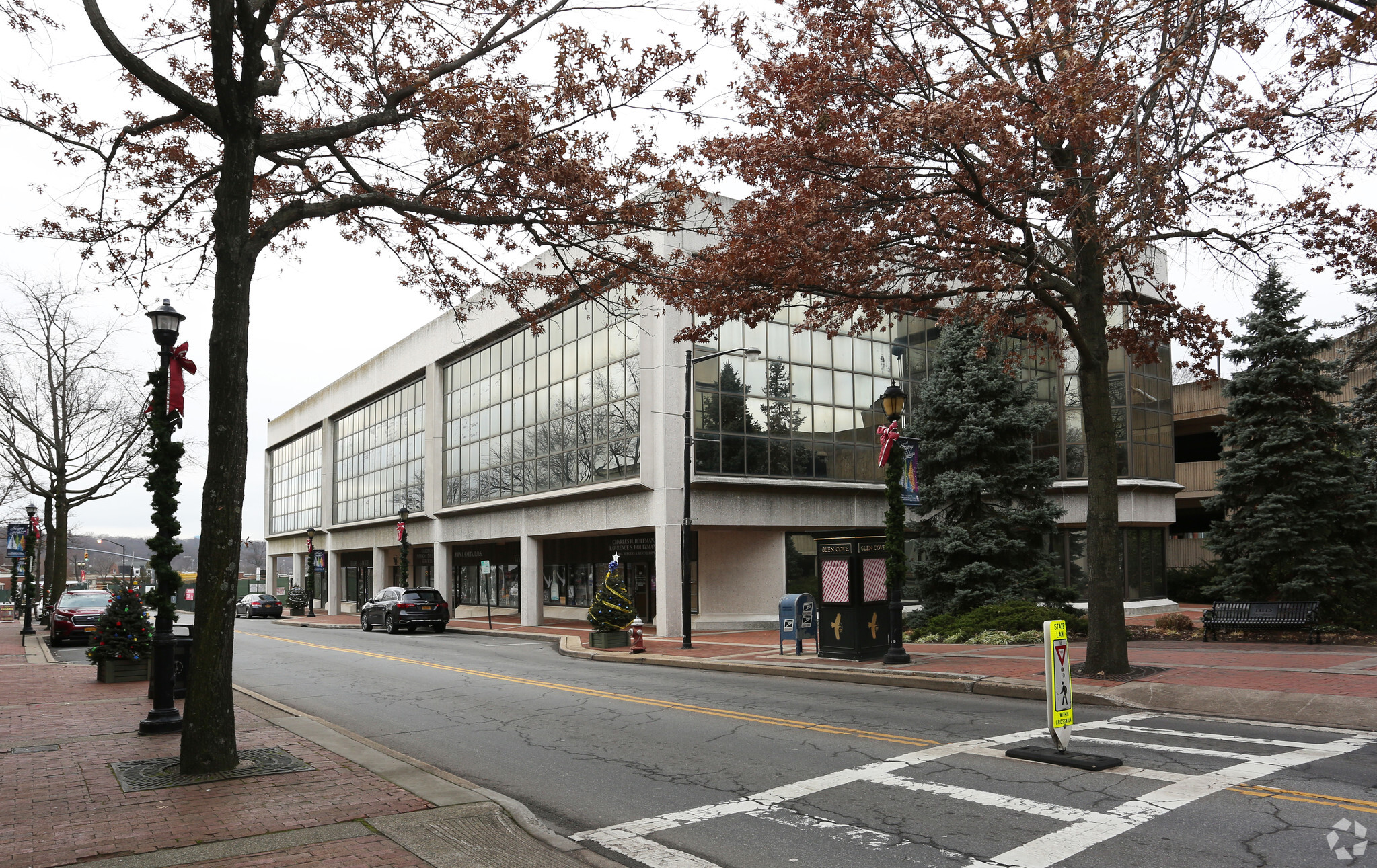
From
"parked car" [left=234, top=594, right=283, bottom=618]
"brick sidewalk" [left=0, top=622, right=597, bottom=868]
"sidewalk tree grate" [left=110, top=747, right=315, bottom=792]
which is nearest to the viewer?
"brick sidewalk" [left=0, top=622, right=597, bottom=868]

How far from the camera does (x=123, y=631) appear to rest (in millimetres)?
16719

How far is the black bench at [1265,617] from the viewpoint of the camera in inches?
730

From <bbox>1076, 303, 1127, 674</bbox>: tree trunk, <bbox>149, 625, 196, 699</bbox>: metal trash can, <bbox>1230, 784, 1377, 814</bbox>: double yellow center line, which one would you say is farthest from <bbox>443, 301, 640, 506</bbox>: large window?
<bbox>1230, 784, 1377, 814</bbox>: double yellow center line

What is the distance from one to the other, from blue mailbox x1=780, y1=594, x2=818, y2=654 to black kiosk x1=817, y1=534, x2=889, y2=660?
2.90ft

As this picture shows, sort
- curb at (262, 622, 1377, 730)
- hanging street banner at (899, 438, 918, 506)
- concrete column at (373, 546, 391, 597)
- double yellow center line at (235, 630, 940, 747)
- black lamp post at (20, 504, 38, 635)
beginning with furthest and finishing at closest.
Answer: concrete column at (373, 546, 391, 597) → black lamp post at (20, 504, 38, 635) → hanging street banner at (899, 438, 918, 506) → curb at (262, 622, 1377, 730) → double yellow center line at (235, 630, 940, 747)

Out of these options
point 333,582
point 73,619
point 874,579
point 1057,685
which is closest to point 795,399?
point 874,579

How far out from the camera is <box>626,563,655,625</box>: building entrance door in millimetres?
31891

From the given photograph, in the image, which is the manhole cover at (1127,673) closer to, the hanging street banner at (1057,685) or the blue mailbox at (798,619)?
the hanging street banner at (1057,685)

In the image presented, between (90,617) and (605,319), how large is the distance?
Answer: 18.0 meters

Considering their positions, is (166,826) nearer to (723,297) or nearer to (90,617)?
(723,297)

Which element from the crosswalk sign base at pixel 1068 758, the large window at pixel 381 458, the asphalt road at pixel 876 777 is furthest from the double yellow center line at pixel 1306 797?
the large window at pixel 381 458

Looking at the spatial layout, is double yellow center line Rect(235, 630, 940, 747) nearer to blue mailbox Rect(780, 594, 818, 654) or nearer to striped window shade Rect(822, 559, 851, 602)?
striped window shade Rect(822, 559, 851, 602)

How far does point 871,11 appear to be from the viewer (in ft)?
43.7

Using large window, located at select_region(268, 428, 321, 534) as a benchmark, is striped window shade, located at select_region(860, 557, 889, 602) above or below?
below
